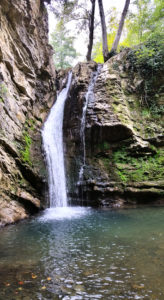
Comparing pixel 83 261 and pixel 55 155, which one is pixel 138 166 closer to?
pixel 55 155

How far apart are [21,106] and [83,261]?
305 inches

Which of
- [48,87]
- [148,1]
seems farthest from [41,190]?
[148,1]

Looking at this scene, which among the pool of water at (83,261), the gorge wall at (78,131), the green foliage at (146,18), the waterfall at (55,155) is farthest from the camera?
the green foliage at (146,18)

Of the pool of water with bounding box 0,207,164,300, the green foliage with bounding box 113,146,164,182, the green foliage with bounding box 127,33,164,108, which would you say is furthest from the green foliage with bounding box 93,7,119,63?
the pool of water with bounding box 0,207,164,300

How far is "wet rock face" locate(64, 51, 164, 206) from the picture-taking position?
8.64m

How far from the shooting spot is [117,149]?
960cm

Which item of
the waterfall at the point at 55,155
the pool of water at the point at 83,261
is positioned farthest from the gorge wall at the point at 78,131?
the pool of water at the point at 83,261

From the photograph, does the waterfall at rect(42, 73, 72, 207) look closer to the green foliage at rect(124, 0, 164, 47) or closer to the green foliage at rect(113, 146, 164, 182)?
the green foliage at rect(113, 146, 164, 182)

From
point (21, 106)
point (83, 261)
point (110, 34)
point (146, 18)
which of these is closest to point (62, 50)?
point (110, 34)

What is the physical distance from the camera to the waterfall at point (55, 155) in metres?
8.74

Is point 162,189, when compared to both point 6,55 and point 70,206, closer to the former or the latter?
point 70,206

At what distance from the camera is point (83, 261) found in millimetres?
3199

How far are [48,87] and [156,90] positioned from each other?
22.7 ft

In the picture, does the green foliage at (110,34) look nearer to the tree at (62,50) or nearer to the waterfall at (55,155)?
the tree at (62,50)
